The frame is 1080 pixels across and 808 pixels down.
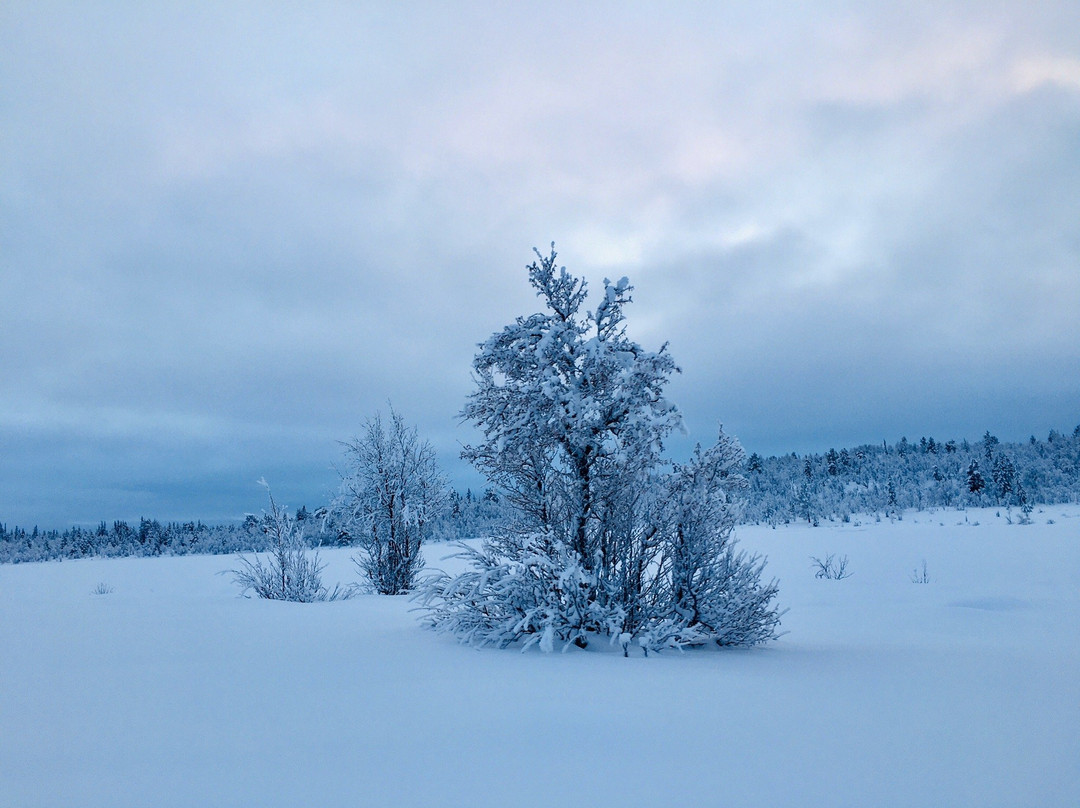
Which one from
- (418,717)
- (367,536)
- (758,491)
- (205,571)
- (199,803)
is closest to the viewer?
(199,803)

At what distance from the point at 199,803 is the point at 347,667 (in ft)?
8.67

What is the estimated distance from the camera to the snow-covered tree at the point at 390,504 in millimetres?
17688

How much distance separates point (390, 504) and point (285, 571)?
4.02 m

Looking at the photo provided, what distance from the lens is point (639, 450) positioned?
729cm

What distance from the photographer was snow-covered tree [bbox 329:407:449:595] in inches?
696

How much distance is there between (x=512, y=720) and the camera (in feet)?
12.9

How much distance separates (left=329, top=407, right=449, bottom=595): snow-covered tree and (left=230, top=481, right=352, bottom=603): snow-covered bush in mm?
2957

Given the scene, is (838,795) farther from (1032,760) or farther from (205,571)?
(205,571)

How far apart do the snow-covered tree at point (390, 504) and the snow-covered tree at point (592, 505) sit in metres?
10.5

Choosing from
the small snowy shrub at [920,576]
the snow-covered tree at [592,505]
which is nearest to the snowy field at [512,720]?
the snow-covered tree at [592,505]

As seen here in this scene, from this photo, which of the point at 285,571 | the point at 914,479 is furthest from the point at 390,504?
the point at 914,479

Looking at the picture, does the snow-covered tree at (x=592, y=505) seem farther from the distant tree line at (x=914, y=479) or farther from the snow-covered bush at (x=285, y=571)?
the distant tree line at (x=914, y=479)

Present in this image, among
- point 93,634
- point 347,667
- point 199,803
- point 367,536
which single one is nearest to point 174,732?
point 199,803

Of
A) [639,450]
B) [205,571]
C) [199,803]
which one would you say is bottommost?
[205,571]
